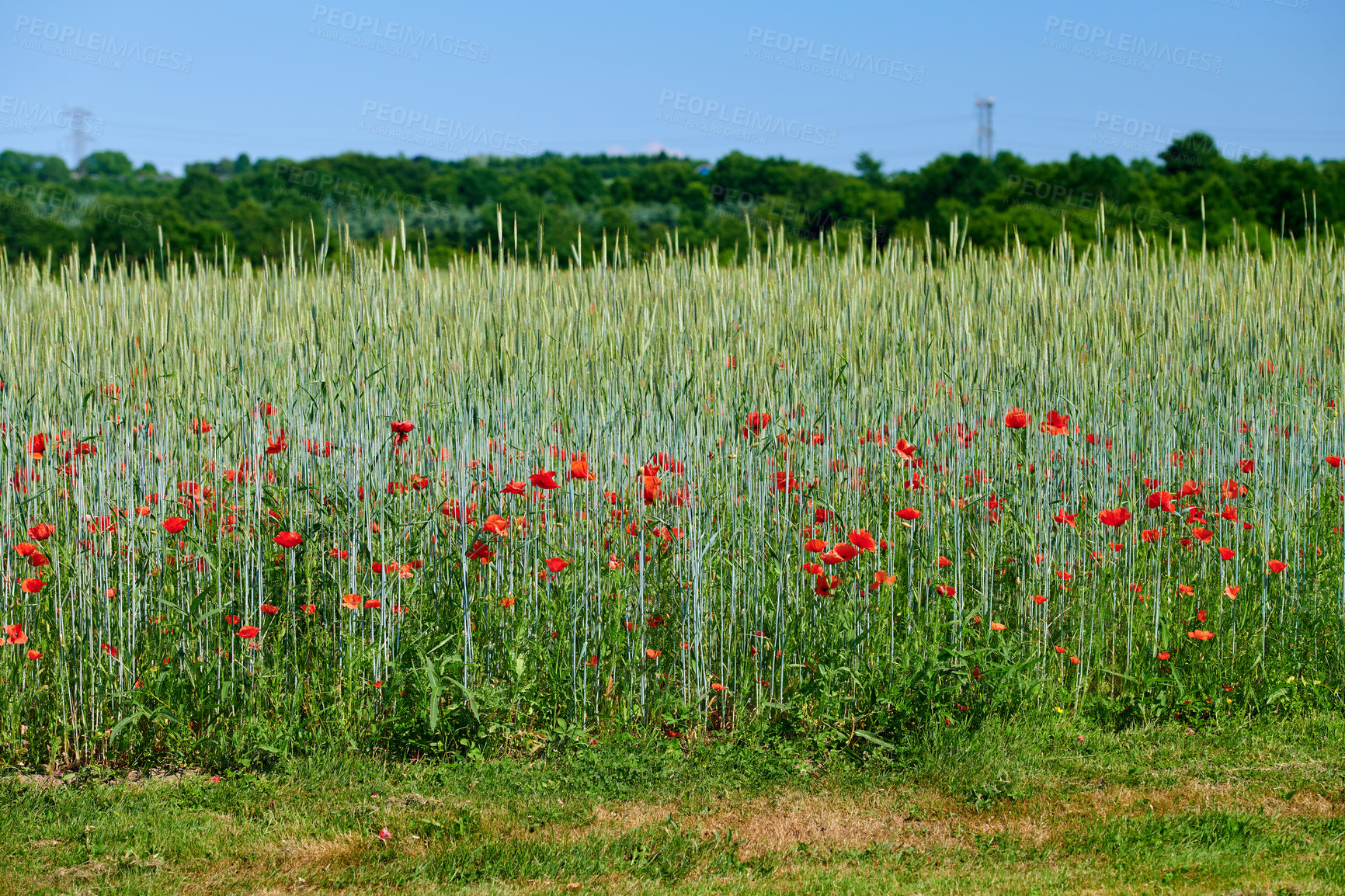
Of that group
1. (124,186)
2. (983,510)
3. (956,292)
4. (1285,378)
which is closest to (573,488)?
(983,510)

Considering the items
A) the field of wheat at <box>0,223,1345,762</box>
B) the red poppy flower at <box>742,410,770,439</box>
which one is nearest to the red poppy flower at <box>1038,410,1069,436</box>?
the field of wheat at <box>0,223,1345,762</box>

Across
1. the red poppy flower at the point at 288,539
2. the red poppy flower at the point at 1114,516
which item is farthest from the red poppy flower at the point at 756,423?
the red poppy flower at the point at 288,539

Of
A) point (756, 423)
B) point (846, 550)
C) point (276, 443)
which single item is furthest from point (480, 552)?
point (846, 550)

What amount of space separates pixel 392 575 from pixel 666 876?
4.29 ft

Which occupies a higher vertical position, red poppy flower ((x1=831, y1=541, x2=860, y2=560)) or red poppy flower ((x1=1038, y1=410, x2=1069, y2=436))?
red poppy flower ((x1=1038, y1=410, x2=1069, y2=436))

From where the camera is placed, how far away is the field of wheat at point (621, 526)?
10.4ft

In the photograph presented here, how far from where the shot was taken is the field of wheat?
3.16 m

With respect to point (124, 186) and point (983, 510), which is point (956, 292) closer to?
point (983, 510)

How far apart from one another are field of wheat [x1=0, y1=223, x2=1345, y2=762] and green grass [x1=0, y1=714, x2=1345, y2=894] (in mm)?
148

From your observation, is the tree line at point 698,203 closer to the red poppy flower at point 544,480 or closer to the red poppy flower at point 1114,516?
the red poppy flower at point 544,480

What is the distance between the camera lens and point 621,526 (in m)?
3.36

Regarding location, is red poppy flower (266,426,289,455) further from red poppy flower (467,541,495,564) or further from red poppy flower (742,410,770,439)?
red poppy flower (742,410,770,439)

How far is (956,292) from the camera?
4.48 meters

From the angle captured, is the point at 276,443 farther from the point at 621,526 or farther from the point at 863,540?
the point at 863,540
